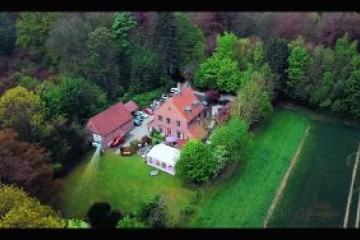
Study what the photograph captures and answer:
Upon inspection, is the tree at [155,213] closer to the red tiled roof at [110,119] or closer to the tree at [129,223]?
the tree at [129,223]

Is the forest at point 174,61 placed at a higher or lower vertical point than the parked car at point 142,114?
higher

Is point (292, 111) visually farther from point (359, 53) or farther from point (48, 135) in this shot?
point (48, 135)

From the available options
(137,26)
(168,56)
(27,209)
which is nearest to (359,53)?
(168,56)

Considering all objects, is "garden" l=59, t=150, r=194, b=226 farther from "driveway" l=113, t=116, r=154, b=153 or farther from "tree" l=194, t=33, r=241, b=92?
"tree" l=194, t=33, r=241, b=92

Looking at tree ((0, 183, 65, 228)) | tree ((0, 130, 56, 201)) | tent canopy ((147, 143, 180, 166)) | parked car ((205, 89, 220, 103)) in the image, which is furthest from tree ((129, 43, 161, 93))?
tree ((0, 183, 65, 228))

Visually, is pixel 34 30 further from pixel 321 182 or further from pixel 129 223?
pixel 321 182

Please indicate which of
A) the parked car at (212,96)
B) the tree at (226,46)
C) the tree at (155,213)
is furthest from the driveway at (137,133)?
the tree at (226,46)
